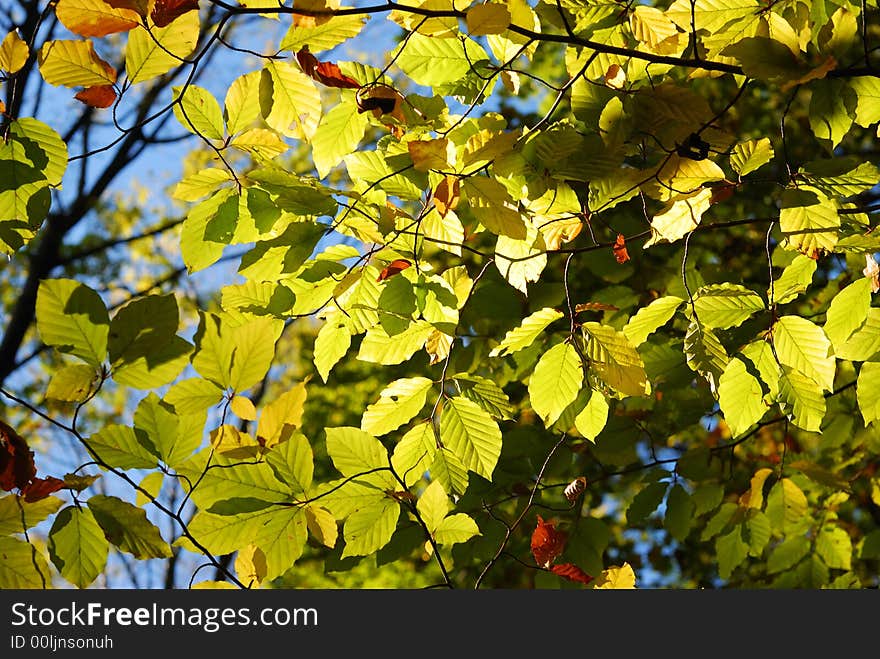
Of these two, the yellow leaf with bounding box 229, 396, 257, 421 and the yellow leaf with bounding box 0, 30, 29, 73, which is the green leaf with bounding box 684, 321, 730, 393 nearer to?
the yellow leaf with bounding box 229, 396, 257, 421

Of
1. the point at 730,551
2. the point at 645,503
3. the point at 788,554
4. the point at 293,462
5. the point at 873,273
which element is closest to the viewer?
the point at 293,462

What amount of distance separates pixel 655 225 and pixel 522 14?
0.39 meters

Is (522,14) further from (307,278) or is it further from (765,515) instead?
(765,515)

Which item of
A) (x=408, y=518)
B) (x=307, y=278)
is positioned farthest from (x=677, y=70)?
(x=408, y=518)

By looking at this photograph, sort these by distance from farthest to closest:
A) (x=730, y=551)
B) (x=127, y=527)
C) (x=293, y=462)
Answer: (x=730, y=551)
(x=293, y=462)
(x=127, y=527)

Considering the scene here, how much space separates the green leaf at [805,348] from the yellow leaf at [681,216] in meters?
0.28

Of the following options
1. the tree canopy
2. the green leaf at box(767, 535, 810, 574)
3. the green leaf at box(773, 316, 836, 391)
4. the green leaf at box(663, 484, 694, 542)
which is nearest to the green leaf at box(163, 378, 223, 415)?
the tree canopy

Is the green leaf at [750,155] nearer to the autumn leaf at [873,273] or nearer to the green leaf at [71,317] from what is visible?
the autumn leaf at [873,273]

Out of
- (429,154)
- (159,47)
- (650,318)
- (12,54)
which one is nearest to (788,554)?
(650,318)

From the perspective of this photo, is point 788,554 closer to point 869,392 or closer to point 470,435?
point 869,392

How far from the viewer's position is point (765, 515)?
2078 millimetres

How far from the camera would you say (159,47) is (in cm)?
107

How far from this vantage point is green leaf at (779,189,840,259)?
1.14 metres

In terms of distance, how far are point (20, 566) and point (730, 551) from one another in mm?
1771
